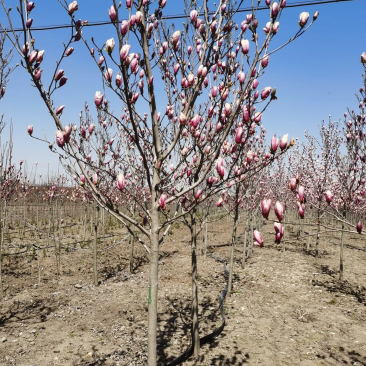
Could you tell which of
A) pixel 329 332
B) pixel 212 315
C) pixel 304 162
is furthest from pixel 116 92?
pixel 304 162

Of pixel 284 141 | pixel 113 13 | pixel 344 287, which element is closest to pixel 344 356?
pixel 344 287

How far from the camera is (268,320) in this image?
606 centimetres

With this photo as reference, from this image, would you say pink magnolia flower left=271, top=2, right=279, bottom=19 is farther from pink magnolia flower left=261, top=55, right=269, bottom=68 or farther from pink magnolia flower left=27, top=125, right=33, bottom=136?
pink magnolia flower left=27, top=125, right=33, bottom=136

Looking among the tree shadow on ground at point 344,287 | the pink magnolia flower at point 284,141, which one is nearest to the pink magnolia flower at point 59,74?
the pink magnolia flower at point 284,141

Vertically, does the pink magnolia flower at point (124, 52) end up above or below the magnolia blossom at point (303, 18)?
below

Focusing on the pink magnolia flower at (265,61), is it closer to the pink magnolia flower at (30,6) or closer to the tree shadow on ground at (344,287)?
the pink magnolia flower at (30,6)

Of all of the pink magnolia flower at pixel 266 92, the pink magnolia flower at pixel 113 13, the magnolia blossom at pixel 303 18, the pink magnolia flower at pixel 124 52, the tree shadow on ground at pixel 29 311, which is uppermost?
the magnolia blossom at pixel 303 18

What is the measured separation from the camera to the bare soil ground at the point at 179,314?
473cm

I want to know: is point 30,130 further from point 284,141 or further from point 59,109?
point 284,141

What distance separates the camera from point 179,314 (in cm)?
637

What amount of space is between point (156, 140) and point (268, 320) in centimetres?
509

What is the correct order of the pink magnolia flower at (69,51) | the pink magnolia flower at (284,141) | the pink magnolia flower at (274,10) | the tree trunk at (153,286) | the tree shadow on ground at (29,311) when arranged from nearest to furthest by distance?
the pink magnolia flower at (284,141) < the pink magnolia flower at (274,10) < the pink magnolia flower at (69,51) < the tree trunk at (153,286) < the tree shadow on ground at (29,311)

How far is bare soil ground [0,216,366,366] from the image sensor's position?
15.5ft

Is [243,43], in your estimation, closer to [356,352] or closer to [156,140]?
[156,140]
